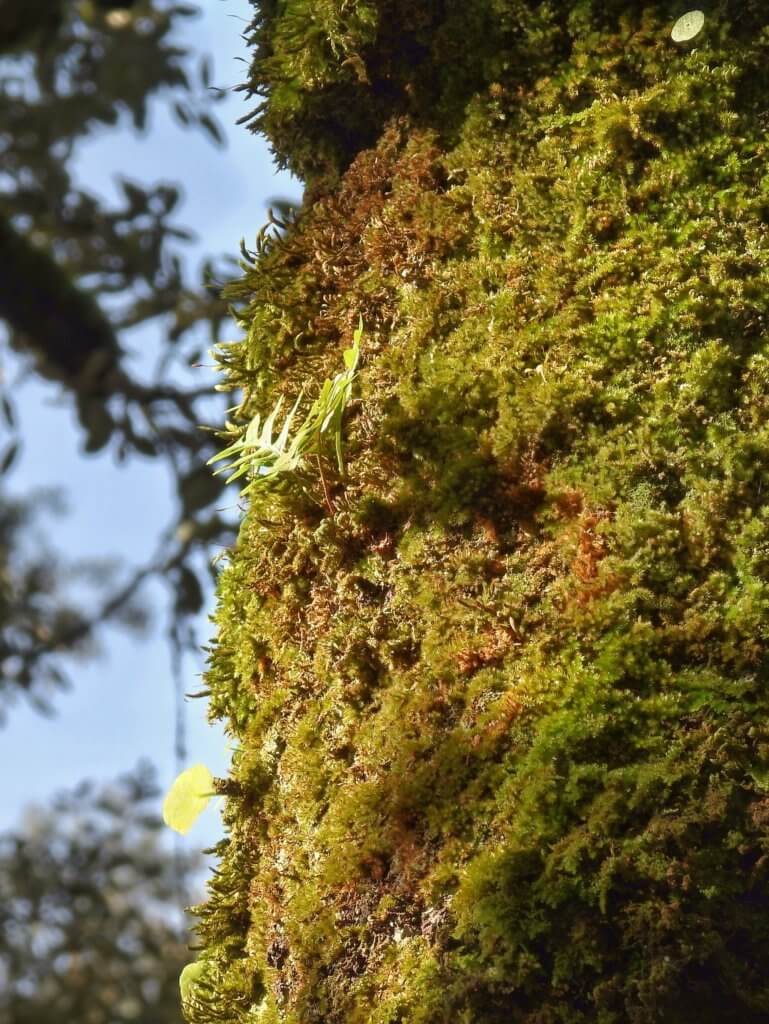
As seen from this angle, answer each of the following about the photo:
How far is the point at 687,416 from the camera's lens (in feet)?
5.94

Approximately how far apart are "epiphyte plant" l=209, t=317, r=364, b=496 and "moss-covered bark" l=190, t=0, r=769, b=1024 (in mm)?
66

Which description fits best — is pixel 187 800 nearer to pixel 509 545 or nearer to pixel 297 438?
pixel 297 438

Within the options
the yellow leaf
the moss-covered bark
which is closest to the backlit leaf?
the moss-covered bark

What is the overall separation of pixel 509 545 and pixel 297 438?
469mm

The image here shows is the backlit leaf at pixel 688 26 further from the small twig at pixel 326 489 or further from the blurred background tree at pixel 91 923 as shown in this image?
the blurred background tree at pixel 91 923

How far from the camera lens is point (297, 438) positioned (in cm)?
200

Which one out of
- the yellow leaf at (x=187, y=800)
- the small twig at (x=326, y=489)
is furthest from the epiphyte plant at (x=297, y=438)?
the yellow leaf at (x=187, y=800)

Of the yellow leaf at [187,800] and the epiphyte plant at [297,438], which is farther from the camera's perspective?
the yellow leaf at [187,800]

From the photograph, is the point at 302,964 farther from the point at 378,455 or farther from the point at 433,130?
the point at 433,130

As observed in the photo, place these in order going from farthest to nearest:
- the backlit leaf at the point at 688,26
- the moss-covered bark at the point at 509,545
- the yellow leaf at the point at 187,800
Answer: the yellow leaf at the point at 187,800, the backlit leaf at the point at 688,26, the moss-covered bark at the point at 509,545

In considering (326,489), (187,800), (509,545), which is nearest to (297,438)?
(326,489)

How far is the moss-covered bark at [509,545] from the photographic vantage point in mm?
1560

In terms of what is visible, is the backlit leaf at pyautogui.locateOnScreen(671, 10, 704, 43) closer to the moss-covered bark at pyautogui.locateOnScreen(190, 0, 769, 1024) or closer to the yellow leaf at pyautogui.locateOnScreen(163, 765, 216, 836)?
the moss-covered bark at pyautogui.locateOnScreen(190, 0, 769, 1024)

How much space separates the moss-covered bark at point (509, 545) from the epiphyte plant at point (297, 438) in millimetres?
66
